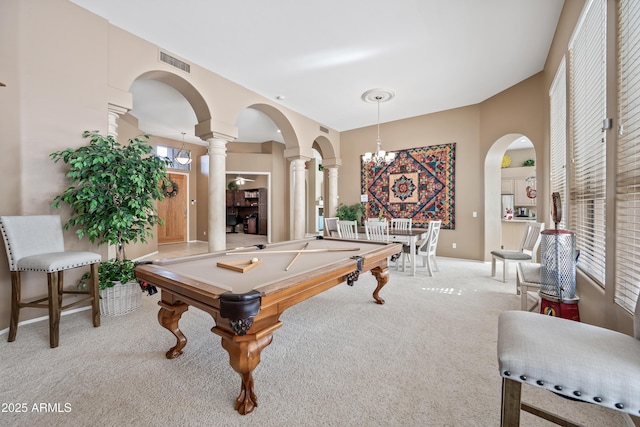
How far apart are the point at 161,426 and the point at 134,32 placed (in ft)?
12.9

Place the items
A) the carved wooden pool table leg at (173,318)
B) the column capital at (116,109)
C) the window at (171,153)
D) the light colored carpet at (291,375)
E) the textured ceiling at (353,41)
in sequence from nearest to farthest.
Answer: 1. the light colored carpet at (291,375)
2. the carved wooden pool table leg at (173,318)
3. the textured ceiling at (353,41)
4. the column capital at (116,109)
5. the window at (171,153)

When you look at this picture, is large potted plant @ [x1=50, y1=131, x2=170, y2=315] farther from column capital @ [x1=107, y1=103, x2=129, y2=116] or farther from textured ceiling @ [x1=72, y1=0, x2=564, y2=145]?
Result: textured ceiling @ [x1=72, y1=0, x2=564, y2=145]

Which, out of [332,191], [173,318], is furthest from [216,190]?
[332,191]

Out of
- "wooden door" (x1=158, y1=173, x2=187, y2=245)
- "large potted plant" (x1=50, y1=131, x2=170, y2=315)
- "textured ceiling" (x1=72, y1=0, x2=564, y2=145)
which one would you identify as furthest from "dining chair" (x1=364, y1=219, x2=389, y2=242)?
"wooden door" (x1=158, y1=173, x2=187, y2=245)

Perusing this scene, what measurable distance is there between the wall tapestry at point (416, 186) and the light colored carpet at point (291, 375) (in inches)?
136

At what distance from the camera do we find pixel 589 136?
217cm

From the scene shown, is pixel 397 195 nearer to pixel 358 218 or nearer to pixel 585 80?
pixel 358 218

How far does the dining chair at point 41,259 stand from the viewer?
2109 millimetres

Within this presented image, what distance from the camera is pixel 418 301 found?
123 inches

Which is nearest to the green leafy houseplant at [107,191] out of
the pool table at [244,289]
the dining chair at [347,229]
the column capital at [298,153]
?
the pool table at [244,289]

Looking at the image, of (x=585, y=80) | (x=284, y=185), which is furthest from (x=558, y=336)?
(x=284, y=185)

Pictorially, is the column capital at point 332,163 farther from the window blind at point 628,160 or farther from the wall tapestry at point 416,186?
the window blind at point 628,160

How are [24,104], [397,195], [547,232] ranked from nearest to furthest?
[547,232] < [24,104] < [397,195]

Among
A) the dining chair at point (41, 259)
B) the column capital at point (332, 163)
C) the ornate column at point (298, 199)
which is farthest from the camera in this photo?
the column capital at point (332, 163)
